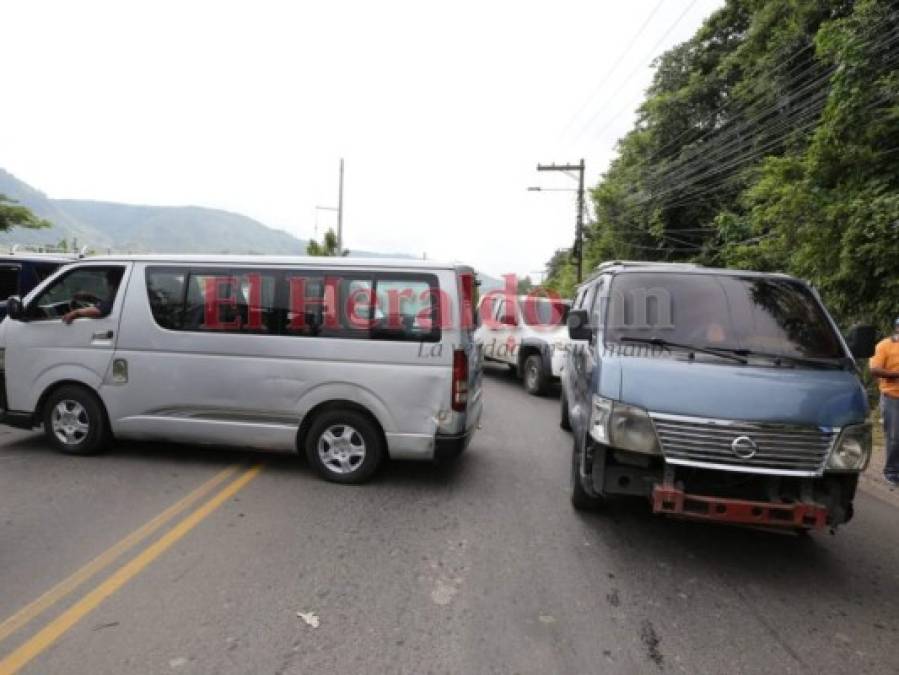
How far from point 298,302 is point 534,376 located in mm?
6307

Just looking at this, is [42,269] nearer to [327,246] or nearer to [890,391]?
[890,391]

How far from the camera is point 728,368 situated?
12.3 feet

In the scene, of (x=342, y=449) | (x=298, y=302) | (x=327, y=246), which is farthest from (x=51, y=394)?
(x=327, y=246)

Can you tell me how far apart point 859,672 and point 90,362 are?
248 inches

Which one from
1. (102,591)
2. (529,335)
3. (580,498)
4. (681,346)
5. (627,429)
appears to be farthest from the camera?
(529,335)

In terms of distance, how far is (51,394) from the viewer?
574cm

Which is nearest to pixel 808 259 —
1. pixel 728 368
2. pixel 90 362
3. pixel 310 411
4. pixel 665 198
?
pixel 728 368

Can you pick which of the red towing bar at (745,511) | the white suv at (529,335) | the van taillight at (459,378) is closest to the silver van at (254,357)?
the van taillight at (459,378)

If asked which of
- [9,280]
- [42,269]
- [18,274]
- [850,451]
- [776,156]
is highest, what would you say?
[776,156]

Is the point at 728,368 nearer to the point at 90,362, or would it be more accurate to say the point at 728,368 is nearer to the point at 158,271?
the point at 158,271

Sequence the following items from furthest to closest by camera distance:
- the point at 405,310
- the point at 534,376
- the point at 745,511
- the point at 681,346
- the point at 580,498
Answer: the point at 534,376 → the point at 405,310 → the point at 580,498 → the point at 681,346 → the point at 745,511

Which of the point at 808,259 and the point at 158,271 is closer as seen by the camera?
the point at 158,271

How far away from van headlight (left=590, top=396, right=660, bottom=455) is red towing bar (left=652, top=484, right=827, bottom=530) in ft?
0.98

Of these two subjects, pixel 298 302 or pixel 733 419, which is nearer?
pixel 733 419
